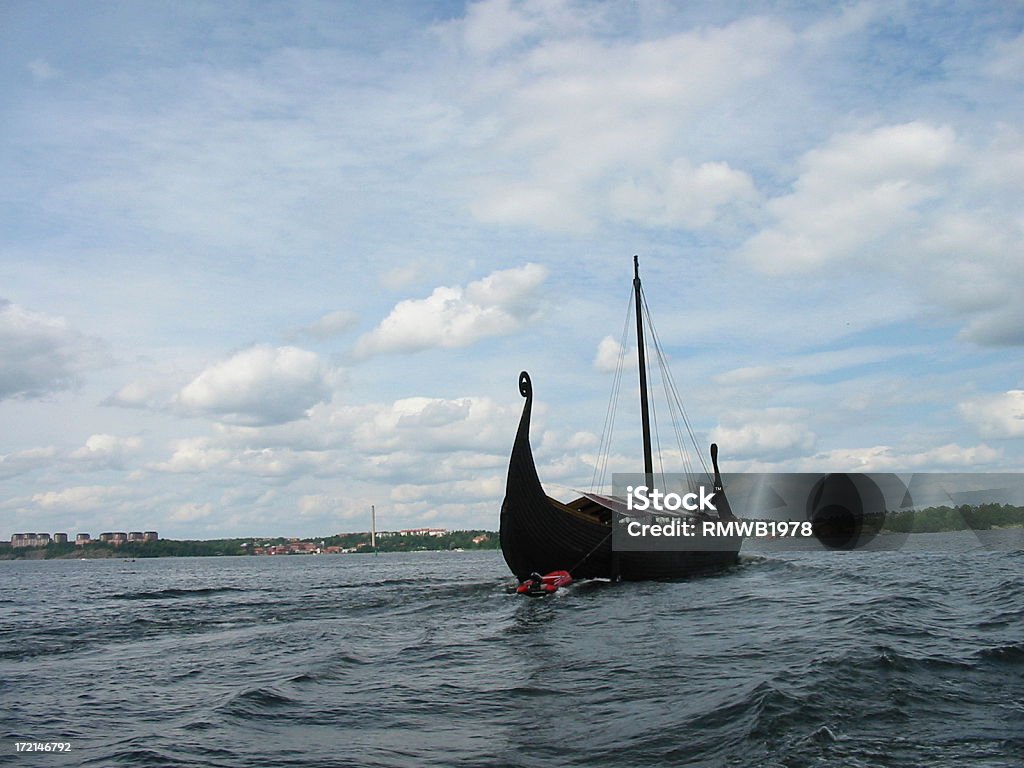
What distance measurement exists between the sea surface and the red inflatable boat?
219 cm

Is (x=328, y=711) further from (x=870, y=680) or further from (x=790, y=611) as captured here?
(x=790, y=611)

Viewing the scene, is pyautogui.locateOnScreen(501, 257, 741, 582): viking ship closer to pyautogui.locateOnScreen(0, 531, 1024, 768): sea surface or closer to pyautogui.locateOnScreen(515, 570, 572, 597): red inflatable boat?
pyautogui.locateOnScreen(515, 570, 572, 597): red inflatable boat

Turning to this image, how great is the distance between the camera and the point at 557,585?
27594 millimetres

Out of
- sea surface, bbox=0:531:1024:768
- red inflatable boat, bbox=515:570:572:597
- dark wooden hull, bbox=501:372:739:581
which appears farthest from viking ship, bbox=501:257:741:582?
sea surface, bbox=0:531:1024:768

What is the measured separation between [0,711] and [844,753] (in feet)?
39.8

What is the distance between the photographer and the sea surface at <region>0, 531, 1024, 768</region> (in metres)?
A: 9.32

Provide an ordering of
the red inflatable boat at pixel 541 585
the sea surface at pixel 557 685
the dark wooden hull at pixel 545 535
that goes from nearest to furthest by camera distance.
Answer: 1. the sea surface at pixel 557 685
2. the red inflatable boat at pixel 541 585
3. the dark wooden hull at pixel 545 535

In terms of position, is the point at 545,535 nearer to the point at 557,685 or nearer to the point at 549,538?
the point at 549,538

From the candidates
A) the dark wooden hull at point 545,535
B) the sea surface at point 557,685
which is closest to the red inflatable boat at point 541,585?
the dark wooden hull at point 545,535

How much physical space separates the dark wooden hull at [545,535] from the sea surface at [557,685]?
15.2ft

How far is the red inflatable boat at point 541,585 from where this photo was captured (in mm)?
26562

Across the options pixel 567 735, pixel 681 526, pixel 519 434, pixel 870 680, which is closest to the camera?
pixel 567 735

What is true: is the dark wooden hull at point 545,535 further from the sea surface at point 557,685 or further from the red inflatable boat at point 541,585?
the sea surface at point 557,685

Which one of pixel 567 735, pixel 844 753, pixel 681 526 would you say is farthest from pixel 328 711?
pixel 681 526
